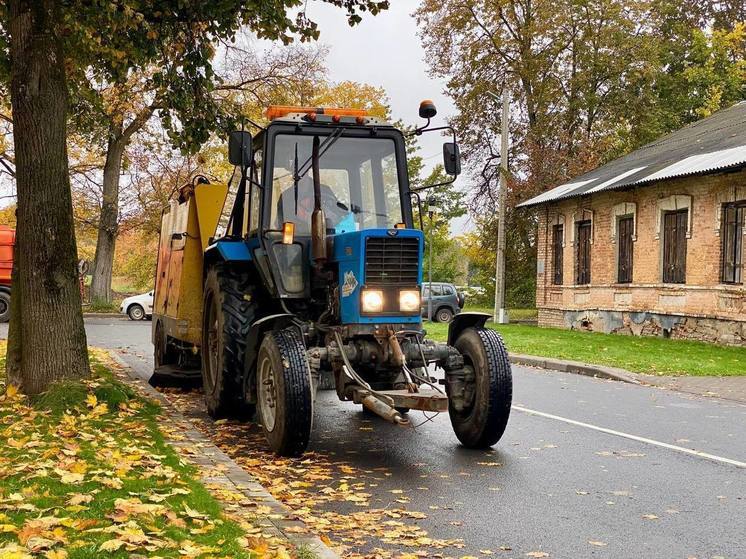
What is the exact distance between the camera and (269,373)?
7855mm

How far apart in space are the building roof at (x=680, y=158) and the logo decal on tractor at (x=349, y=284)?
13.1 meters

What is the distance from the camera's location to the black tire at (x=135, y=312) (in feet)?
109

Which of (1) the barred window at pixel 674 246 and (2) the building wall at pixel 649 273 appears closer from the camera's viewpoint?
(2) the building wall at pixel 649 273

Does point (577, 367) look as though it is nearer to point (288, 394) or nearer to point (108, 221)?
point (288, 394)

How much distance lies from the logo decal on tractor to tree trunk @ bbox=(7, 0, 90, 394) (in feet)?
10.8

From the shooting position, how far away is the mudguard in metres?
8.20

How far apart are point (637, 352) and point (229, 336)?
12122 millimetres

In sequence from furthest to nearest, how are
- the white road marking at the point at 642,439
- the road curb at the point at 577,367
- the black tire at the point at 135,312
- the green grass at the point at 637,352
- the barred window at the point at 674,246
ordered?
the black tire at the point at 135,312
the barred window at the point at 674,246
the green grass at the point at 637,352
the road curb at the point at 577,367
the white road marking at the point at 642,439

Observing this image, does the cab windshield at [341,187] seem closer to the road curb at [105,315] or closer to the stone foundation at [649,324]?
the stone foundation at [649,324]

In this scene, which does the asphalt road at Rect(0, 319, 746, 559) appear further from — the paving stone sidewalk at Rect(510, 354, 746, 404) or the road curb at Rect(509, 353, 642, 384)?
the road curb at Rect(509, 353, 642, 384)

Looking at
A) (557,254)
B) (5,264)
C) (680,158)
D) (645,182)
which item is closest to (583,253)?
(557,254)

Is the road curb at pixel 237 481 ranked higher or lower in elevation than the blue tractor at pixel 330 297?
lower

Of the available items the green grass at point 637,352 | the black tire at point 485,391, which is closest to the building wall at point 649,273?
the green grass at point 637,352

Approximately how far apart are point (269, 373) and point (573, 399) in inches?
221
